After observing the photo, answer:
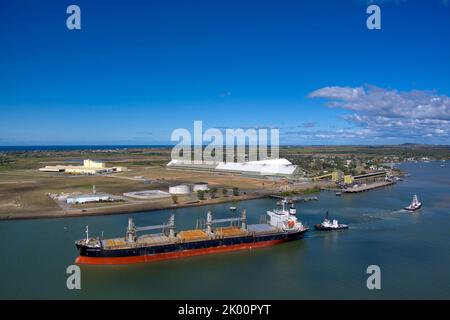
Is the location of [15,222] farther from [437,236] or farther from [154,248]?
[437,236]

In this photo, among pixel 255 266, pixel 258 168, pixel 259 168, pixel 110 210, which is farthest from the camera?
pixel 258 168

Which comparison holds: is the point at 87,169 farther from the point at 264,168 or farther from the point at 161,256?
the point at 161,256

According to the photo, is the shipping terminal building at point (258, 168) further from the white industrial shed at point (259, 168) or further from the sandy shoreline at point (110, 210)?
the sandy shoreline at point (110, 210)

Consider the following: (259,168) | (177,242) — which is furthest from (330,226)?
(259,168)

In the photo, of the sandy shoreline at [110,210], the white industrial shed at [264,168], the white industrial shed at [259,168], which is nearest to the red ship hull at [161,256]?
the sandy shoreline at [110,210]
